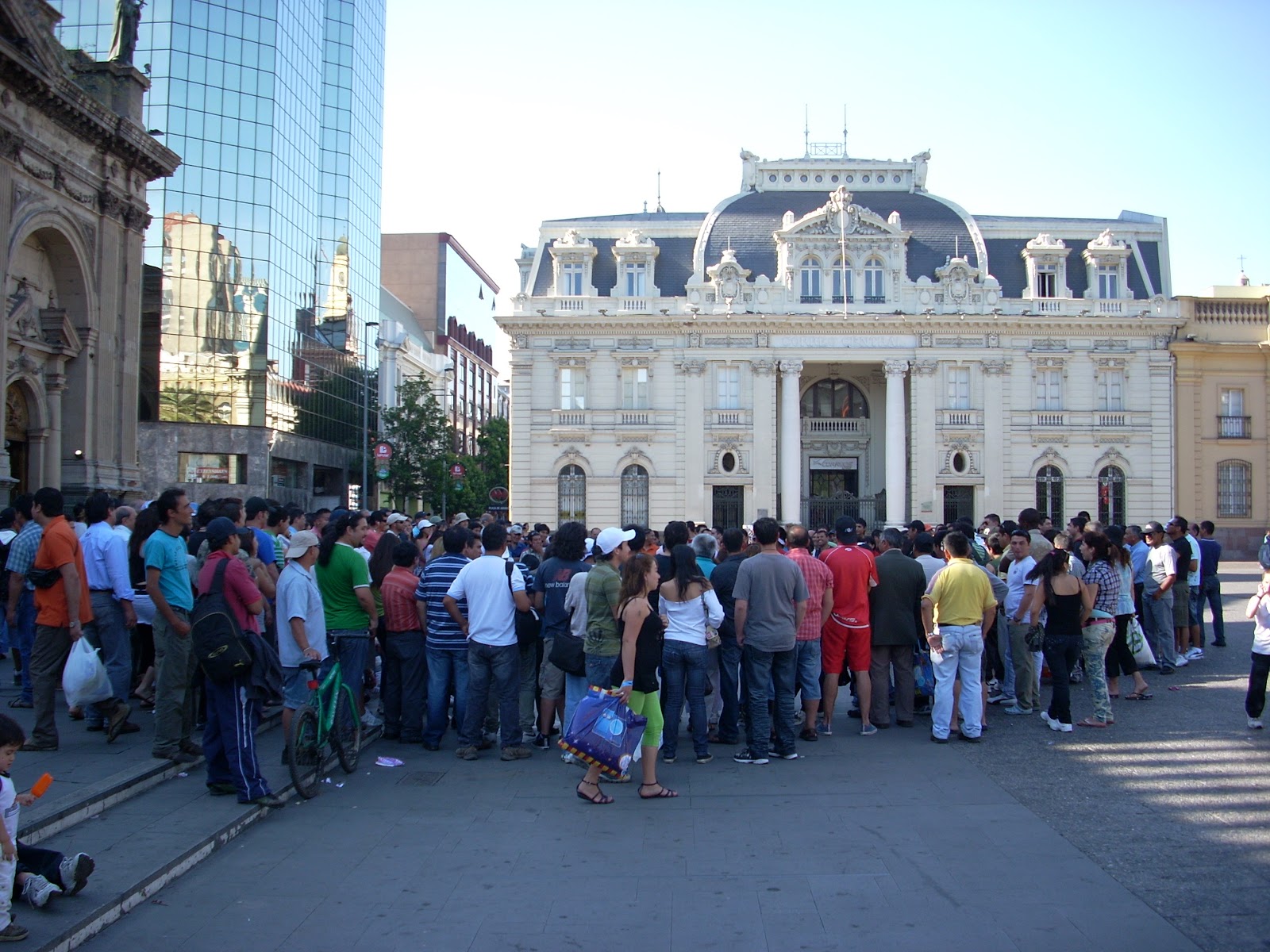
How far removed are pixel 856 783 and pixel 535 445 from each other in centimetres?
3440

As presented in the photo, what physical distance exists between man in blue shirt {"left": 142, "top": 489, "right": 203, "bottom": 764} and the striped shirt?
228cm

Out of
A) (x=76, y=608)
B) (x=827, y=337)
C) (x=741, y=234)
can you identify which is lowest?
(x=76, y=608)

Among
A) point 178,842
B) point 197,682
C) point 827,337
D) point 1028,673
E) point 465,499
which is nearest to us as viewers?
point 178,842

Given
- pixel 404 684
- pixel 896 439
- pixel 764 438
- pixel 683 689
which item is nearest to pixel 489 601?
pixel 404 684

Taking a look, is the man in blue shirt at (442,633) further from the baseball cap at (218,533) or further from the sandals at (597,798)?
the baseball cap at (218,533)

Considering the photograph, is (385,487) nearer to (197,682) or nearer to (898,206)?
(898,206)

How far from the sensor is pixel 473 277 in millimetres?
101812

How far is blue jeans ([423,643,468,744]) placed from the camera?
408 inches

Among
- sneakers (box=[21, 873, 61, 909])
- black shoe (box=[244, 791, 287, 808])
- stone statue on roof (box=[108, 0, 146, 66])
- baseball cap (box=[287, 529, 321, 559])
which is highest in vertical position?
stone statue on roof (box=[108, 0, 146, 66])

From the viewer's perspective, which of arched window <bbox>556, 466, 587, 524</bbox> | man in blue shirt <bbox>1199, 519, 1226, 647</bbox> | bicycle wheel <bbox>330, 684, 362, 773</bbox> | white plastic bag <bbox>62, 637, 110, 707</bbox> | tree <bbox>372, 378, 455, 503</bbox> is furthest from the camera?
tree <bbox>372, 378, 455, 503</bbox>

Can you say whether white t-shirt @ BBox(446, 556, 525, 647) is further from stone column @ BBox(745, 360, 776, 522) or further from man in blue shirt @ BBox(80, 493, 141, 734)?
stone column @ BBox(745, 360, 776, 522)

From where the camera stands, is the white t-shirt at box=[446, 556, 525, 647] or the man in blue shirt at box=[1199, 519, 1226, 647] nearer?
the white t-shirt at box=[446, 556, 525, 647]

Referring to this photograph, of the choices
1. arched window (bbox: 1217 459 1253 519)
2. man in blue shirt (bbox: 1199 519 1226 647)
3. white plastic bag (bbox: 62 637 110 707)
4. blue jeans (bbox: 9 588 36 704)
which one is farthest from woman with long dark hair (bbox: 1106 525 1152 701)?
arched window (bbox: 1217 459 1253 519)

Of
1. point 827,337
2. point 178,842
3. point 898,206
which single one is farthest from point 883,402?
point 178,842
